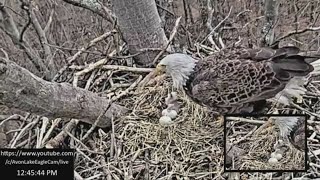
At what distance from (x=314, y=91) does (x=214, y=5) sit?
0.38m

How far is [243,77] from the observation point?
3.59ft

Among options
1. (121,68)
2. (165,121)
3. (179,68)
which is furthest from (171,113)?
(121,68)

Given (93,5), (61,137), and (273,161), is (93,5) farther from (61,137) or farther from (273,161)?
(273,161)

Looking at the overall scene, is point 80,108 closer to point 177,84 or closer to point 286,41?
point 177,84

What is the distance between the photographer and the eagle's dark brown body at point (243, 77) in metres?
1.08

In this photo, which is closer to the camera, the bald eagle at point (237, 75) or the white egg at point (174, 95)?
the bald eagle at point (237, 75)

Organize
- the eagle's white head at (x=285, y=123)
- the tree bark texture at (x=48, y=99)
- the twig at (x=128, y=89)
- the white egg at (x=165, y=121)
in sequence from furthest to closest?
the twig at (x=128, y=89), the white egg at (x=165, y=121), the eagle's white head at (x=285, y=123), the tree bark texture at (x=48, y=99)

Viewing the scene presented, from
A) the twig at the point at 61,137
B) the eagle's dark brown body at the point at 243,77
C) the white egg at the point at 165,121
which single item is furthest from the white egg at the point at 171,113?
the twig at the point at 61,137

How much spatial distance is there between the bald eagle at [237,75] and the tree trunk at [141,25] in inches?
8.6

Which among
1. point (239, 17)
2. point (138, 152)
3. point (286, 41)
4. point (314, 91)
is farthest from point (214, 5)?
point (138, 152)

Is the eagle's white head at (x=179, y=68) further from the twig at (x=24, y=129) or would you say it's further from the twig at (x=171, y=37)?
the twig at (x=24, y=129)

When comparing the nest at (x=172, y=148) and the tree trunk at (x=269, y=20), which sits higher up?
the tree trunk at (x=269, y=20)

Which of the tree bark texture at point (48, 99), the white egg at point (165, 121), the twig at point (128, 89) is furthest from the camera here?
the twig at point (128, 89)
